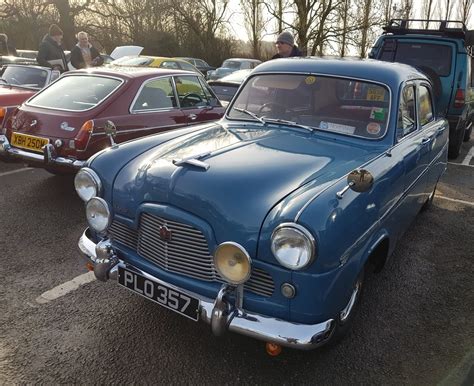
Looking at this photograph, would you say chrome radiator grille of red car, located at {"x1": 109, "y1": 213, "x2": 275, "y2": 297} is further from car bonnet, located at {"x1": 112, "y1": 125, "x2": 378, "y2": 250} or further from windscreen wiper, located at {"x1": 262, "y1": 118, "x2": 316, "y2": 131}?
windscreen wiper, located at {"x1": 262, "y1": 118, "x2": 316, "y2": 131}

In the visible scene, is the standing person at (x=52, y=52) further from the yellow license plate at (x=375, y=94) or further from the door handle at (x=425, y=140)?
the door handle at (x=425, y=140)

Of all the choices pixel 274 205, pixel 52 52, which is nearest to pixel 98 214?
pixel 274 205

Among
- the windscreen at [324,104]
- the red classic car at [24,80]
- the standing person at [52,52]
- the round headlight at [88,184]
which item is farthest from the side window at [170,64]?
the round headlight at [88,184]

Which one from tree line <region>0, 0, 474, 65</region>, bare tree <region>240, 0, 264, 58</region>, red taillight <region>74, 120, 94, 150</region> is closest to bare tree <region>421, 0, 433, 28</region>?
tree line <region>0, 0, 474, 65</region>

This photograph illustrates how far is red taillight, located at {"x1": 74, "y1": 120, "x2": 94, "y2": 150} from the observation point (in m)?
4.80

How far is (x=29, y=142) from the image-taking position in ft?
16.6

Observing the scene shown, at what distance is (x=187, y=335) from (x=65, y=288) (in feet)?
3.69

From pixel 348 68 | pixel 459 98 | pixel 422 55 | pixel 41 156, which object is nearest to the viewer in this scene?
pixel 348 68

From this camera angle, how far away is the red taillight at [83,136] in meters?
4.80

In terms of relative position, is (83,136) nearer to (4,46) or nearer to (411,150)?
(411,150)

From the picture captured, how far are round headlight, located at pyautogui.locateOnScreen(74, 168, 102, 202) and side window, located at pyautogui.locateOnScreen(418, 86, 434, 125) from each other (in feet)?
9.54

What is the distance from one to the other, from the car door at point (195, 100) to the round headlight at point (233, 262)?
404 centimetres

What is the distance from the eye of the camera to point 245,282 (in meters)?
2.30

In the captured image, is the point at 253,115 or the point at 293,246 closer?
the point at 293,246
